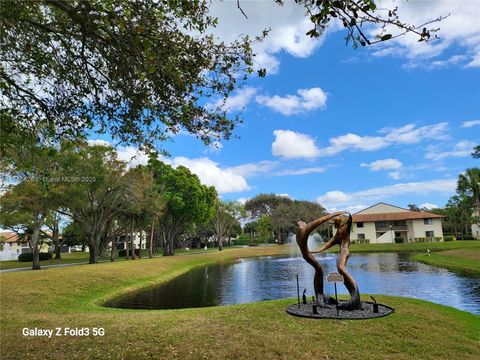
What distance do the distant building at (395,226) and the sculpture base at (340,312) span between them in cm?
6075

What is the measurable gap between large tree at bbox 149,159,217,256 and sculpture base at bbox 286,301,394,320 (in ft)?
123

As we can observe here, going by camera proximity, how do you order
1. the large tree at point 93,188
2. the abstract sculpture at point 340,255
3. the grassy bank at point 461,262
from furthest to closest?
1. the large tree at point 93,188
2. the grassy bank at point 461,262
3. the abstract sculpture at point 340,255

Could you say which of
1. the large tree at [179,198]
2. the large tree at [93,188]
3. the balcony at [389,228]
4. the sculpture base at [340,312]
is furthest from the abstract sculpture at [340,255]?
the balcony at [389,228]

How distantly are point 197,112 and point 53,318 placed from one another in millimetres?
9523

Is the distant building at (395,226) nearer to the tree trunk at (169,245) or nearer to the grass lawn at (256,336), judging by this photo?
the tree trunk at (169,245)

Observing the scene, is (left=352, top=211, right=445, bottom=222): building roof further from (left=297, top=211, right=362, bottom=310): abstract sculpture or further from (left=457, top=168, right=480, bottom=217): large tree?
(left=297, top=211, right=362, bottom=310): abstract sculpture

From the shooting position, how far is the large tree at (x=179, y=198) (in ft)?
165

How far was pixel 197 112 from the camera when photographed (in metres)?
7.98

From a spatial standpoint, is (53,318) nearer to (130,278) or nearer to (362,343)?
(362,343)

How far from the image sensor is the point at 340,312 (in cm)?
1185

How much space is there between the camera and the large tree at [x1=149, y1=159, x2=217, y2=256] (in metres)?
50.3

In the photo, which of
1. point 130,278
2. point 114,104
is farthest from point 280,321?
point 130,278

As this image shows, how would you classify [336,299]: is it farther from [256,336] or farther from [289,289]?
[289,289]

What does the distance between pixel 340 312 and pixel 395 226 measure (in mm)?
67194
